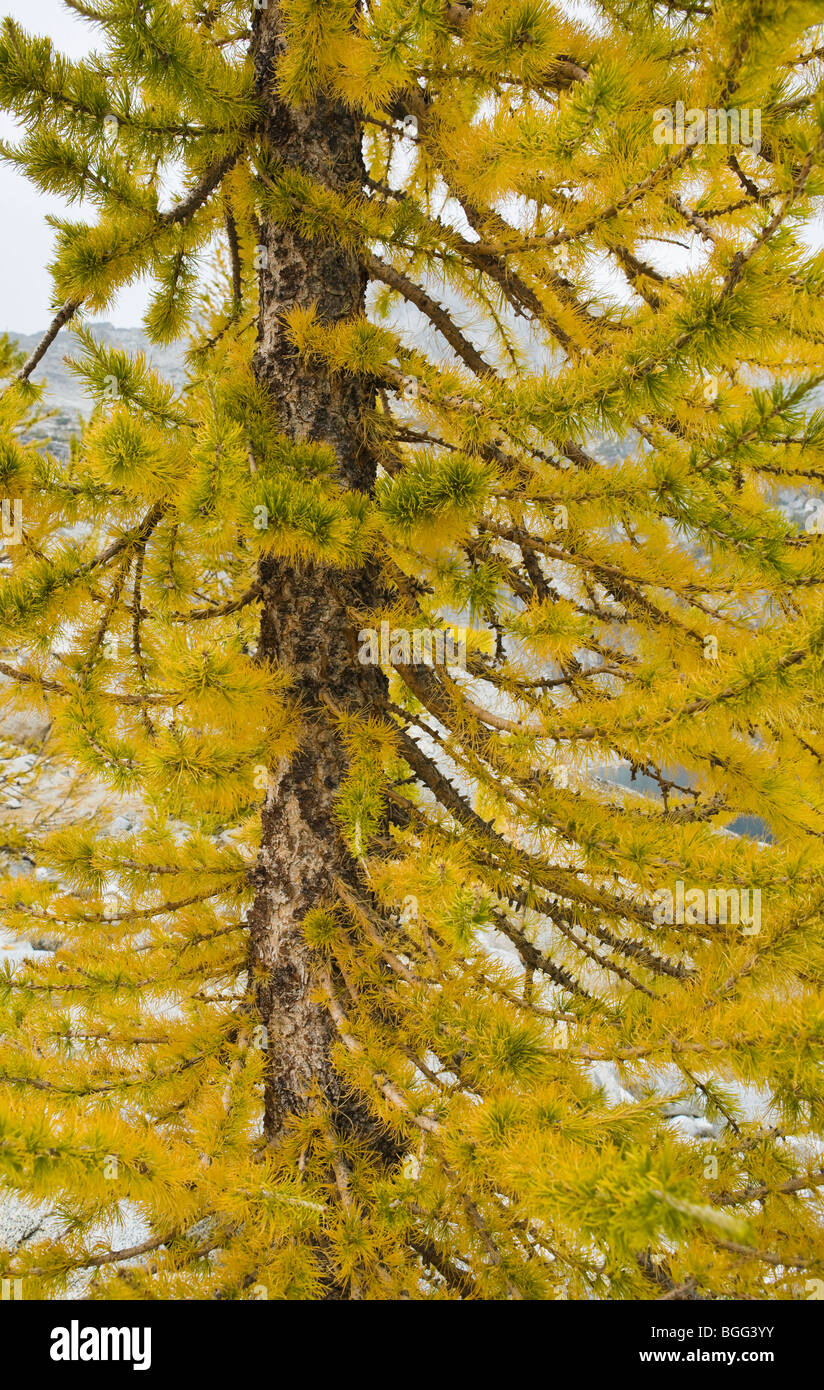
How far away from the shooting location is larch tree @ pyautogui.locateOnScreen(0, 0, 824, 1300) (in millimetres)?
1466

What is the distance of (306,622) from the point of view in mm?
2637

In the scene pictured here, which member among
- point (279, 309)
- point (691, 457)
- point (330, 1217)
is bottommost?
point (330, 1217)

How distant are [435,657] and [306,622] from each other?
24.7 inches

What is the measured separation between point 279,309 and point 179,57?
73 cm

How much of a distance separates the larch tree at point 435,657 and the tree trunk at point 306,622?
0.02 meters

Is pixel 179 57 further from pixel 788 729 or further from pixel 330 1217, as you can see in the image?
pixel 330 1217

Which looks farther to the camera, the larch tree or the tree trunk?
the tree trunk

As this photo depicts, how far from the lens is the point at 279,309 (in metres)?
2.62

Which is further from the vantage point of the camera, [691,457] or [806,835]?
[806,835]

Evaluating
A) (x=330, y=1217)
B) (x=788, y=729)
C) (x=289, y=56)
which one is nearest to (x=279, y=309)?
(x=289, y=56)

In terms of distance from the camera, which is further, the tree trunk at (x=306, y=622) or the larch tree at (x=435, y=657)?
the tree trunk at (x=306, y=622)

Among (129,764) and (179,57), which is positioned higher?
(179,57)

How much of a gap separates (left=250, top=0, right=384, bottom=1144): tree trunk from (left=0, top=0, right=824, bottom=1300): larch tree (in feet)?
0.05

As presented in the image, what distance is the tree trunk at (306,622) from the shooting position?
2582mm
